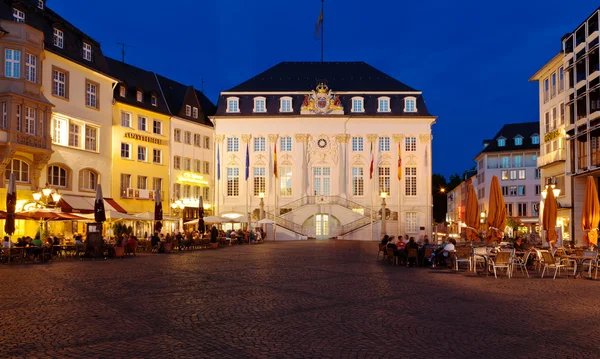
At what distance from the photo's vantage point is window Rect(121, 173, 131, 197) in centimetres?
4534

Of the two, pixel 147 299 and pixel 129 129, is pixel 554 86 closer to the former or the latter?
pixel 129 129

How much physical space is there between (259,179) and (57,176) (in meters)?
24.1

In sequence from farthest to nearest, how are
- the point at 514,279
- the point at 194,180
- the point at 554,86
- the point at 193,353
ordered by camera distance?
the point at 194,180 → the point at 554,86 → the point at 514,279 → the point at 193,353

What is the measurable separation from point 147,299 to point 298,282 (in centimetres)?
485

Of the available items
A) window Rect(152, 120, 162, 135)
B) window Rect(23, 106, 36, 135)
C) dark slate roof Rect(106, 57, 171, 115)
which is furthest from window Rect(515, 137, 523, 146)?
window Rect(23, 106, 36, 135)

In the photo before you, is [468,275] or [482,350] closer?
[482,350]

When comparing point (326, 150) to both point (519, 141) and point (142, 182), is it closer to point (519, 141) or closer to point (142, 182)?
point (142, 182)

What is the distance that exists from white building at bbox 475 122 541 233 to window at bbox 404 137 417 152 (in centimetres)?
2330

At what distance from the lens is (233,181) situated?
59.8 m

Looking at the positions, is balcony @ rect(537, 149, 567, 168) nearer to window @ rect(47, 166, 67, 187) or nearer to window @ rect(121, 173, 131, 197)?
window @ rect(121, 173, 131, 197)

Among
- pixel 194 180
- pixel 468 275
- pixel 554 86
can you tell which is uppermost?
pixel 554 86

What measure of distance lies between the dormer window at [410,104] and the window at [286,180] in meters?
12.7

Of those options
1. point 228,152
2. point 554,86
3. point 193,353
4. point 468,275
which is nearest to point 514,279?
point 468,275

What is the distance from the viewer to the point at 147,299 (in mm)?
13195
